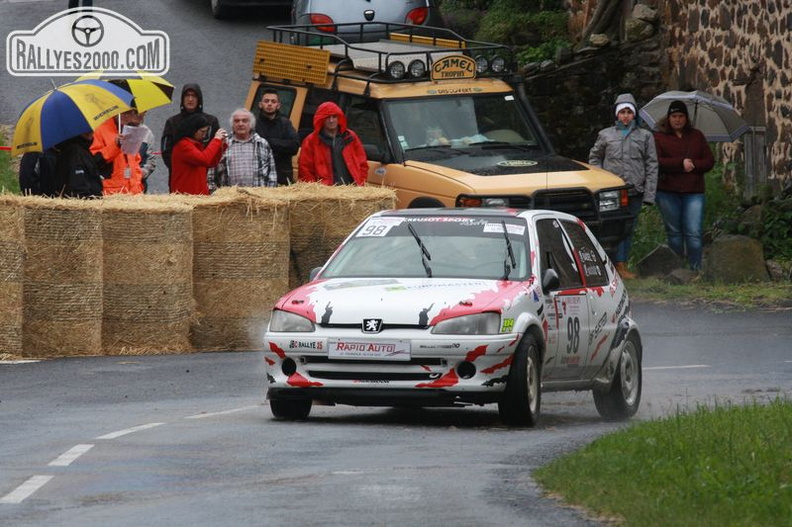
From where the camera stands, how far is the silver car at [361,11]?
30.6 metres

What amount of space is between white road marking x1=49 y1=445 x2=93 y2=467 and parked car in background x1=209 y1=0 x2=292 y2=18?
27.0 meters

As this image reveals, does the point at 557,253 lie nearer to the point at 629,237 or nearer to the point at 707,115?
the point at 629,237

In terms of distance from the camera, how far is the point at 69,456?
37.7 feet

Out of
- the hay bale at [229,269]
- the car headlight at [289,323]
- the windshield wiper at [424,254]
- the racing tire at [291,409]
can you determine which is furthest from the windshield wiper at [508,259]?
the hay bale at [229,269]

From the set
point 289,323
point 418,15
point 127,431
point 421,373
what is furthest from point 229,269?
point 418,15

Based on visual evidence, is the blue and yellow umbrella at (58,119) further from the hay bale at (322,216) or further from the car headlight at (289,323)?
the car headlight at (289,323)

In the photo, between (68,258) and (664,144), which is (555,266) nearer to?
(68,258)

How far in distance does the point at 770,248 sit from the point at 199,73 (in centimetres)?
1418

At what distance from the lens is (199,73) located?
35531 mm

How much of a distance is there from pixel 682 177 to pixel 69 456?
516 inches

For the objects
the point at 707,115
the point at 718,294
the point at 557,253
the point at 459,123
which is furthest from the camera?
the point at 707,115

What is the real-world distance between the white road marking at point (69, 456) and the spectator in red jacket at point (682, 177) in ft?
41.3

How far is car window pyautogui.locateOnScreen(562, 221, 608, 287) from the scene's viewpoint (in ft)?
47.8

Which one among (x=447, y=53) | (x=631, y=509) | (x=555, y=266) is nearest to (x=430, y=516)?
(x=631, y=509)
